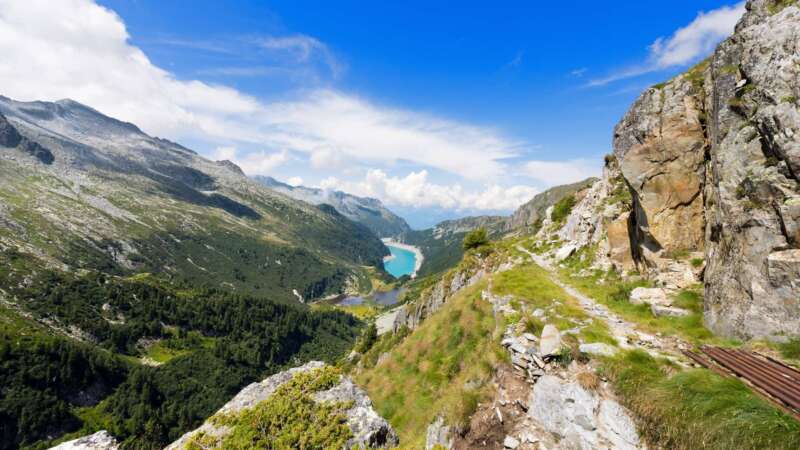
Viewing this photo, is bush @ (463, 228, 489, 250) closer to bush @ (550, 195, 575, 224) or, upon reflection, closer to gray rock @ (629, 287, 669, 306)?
bush @ (550, 195, 575, 224)

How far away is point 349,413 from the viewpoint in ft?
36.7

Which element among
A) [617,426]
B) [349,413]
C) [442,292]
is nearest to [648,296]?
[617,426]

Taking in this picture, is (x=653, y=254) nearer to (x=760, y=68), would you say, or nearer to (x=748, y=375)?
(x=760, y=68)

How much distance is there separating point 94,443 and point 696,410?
18.7 meters

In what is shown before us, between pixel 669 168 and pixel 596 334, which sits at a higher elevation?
pixel 669 168

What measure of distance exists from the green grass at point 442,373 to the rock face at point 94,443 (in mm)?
10760

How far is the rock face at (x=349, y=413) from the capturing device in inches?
414

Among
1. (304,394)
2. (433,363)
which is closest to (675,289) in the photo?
(433,363)

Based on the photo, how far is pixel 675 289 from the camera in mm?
18172

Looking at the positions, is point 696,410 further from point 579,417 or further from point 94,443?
point 94,443

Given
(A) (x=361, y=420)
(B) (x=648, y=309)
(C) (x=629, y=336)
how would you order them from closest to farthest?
(A) (x=361, y=420) → (C) (x=629, y=336) → (B) (x=648, y=309)

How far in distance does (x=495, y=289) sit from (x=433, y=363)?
722 centimetres

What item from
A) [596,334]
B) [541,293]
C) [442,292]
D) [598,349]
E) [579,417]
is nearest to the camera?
[579,417]

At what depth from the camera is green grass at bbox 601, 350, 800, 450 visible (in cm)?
777
